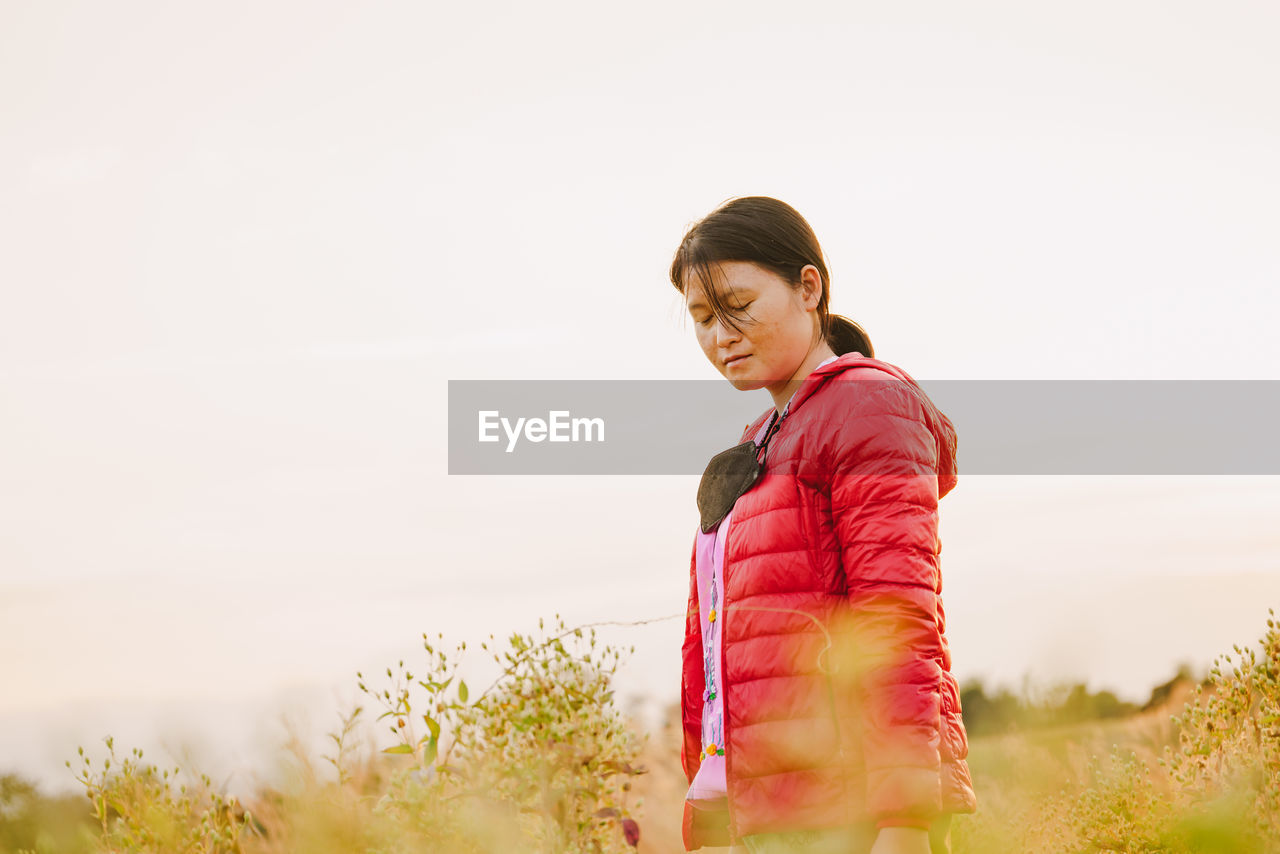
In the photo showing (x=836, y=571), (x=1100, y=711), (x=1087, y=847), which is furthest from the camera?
(x=1087, y=847)

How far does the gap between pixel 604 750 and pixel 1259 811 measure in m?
2.27

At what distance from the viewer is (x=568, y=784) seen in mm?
4223

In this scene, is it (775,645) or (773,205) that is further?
(773,205)

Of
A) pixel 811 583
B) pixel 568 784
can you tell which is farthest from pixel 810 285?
pixel 568 784

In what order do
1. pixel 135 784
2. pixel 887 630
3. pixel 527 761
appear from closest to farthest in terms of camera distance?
1. pixel 887 630
2. pixel 135 784
3. pixel 527 761

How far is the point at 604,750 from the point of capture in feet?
14.0

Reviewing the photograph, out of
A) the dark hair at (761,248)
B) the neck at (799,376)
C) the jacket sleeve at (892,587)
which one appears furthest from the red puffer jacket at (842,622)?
the dark hair at (761,248)

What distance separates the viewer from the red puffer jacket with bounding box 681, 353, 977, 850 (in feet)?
6.52

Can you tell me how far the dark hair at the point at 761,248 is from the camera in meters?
2.54

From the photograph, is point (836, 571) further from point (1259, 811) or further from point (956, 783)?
point (1259, 811)

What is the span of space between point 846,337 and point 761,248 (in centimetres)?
35

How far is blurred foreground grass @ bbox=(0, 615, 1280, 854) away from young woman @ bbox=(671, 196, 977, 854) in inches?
23.1

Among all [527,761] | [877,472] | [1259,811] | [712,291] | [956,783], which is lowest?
[527,761]

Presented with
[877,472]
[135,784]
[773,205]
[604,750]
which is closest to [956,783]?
[877,472]
